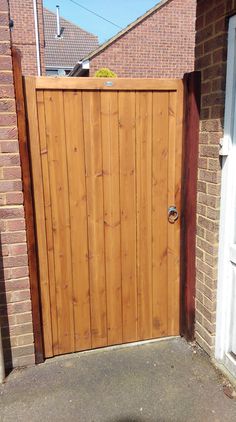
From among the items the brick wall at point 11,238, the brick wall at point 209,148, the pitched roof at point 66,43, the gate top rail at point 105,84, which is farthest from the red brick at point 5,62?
the pitched roof at point 66,43

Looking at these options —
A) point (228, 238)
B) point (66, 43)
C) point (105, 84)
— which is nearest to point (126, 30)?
point (66, 43)

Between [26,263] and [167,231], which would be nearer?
[26,263]

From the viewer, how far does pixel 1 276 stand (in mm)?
2455

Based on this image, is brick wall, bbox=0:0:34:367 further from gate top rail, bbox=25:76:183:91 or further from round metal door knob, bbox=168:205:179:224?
round metal door knob, bbox=168:205:179:224

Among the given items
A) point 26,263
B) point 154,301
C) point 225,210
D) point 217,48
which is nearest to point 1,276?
point 26,263

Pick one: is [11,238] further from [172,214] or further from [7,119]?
[172,214]

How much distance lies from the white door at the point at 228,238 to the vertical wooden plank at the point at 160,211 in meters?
0.47

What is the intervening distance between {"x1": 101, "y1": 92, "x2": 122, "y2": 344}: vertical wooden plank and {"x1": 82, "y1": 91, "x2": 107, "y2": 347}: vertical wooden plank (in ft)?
0.12

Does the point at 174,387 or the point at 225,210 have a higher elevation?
the point at 225,210

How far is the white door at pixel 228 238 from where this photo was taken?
2215 millimetres

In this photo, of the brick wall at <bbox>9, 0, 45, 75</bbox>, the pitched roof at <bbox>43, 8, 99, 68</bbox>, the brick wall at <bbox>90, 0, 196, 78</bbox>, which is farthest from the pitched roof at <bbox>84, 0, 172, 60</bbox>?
the pitched roof at <bbox>43, 8, 99, 68</bbox>

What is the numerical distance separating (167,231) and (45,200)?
0.96 m

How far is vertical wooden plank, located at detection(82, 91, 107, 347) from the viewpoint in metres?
2.47

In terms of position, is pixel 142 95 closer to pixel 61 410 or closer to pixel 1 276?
pixel 1 276
